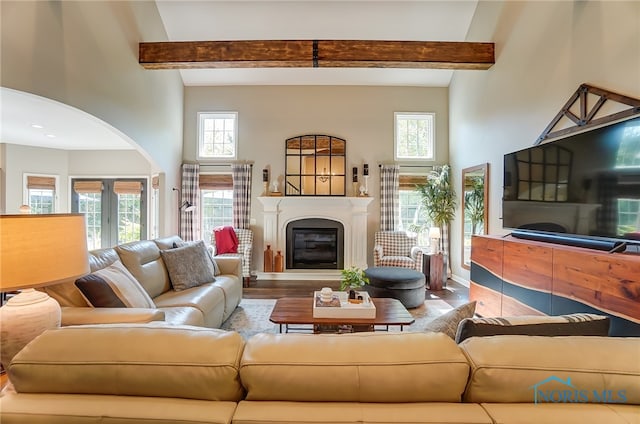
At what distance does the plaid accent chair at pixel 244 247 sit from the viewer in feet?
17.9

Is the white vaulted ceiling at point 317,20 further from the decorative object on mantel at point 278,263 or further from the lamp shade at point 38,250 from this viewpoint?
the lamp shade at point 38,250

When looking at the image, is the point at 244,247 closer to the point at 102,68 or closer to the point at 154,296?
the point at 154,296

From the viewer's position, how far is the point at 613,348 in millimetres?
923

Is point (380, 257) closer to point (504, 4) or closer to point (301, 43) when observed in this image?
point (301, 43)

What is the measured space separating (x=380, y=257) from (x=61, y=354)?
4.87 metres

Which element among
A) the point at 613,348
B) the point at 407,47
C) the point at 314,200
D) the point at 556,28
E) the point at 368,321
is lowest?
the point at 368,321

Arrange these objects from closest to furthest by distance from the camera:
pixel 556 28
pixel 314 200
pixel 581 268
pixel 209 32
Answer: pixel 581 268, pixel 556 28, pixel 209 32, pixel 314 200

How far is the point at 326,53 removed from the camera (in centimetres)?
439

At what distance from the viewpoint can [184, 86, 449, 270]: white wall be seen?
6.07 m

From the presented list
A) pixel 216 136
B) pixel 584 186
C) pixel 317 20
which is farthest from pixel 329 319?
pixel 216 136

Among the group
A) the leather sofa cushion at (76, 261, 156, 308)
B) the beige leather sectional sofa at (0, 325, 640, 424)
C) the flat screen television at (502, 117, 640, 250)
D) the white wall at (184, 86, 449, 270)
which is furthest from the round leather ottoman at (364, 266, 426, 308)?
the beige leather sectional sofa at (0, 325, 640, 424)

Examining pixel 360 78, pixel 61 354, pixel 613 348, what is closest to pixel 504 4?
pixel 360 78

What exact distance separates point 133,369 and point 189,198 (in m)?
5.52

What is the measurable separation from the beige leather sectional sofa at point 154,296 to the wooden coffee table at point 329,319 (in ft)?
2.20
